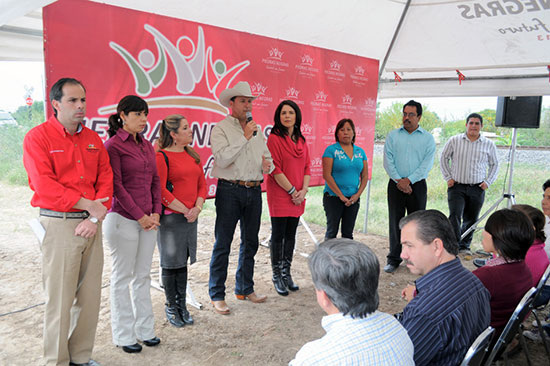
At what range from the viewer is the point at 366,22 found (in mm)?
4332

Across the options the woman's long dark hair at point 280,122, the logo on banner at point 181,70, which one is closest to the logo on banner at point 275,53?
the logo on banner at point 181,70

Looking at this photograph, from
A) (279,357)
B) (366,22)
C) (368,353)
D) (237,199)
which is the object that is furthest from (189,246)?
(366,22)

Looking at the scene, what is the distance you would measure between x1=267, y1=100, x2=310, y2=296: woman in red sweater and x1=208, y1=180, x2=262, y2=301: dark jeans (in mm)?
255

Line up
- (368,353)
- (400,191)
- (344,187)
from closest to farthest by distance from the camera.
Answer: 1. (368,353)
2. (344,187)
3. (400,191)

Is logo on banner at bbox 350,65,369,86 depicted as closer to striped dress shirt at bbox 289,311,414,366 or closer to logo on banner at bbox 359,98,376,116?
logo on banner at bbox 359,98,376,116

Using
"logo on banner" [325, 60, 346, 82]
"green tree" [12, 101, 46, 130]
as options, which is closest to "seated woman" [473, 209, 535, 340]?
"logo on banner" [325, 60, 346, 82]

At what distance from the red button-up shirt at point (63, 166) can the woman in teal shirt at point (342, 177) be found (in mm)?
2100

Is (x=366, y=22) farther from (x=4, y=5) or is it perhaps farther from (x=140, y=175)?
(x=4, y=5)

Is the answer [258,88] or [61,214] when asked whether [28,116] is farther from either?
[61,214]

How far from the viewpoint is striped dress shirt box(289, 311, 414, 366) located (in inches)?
37.7

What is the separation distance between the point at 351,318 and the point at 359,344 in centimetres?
7

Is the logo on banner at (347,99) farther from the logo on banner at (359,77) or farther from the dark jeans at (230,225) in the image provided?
the dark jeans at (230,225)

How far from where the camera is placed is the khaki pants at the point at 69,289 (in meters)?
2.03

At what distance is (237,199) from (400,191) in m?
2.01
